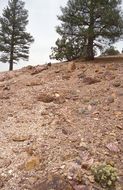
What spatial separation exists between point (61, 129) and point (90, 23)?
30.8 ft

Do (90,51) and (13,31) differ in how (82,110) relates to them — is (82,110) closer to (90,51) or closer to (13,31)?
(90,51)

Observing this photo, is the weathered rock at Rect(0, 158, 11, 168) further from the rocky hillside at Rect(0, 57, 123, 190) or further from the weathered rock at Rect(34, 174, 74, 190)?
the weathered rock at Rect(34, 174, 74, 190)

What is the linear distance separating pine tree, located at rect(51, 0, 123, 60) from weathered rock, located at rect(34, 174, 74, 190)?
1083 cm

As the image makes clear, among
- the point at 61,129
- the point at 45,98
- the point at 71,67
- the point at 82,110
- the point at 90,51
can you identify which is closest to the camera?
the point at 61,129

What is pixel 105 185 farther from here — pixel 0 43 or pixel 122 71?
pixel 0 43

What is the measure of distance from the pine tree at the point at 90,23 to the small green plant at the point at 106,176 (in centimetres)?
1060

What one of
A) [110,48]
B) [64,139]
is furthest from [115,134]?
[110,48]

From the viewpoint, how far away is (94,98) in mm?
12977

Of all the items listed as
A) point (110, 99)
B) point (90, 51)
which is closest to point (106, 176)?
point (110, 99)

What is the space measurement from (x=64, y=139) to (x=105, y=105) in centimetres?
267

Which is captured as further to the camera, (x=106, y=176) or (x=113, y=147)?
(x=113, y=147)

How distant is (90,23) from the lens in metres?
18.7

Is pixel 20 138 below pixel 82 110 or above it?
below

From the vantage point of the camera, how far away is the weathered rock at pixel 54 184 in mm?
8388
